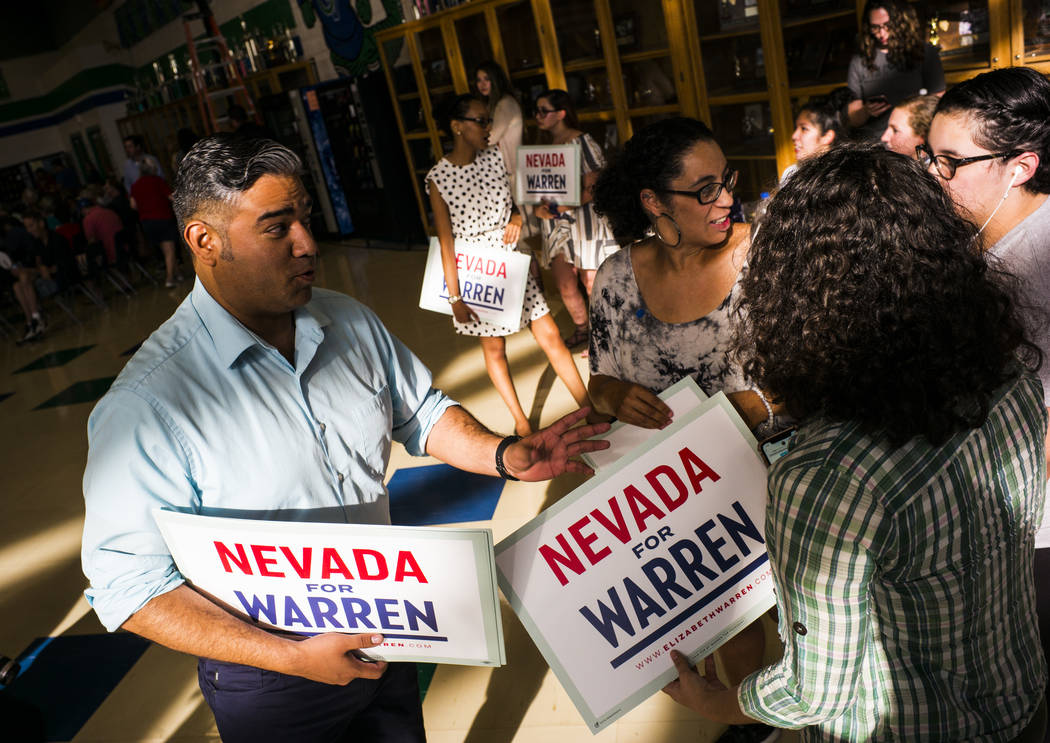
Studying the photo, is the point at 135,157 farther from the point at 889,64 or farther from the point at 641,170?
the point at 641,170

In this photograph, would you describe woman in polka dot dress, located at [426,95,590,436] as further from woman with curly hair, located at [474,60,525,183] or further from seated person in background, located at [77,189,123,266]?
seated person in background, located at [77,189,123,266]

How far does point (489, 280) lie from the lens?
364cm

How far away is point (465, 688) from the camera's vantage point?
254 centimetres

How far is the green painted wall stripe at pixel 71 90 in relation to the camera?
18.7m

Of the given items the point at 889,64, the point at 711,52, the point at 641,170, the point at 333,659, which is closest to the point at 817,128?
the point at 889,64

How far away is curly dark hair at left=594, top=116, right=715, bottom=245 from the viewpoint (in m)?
1.96

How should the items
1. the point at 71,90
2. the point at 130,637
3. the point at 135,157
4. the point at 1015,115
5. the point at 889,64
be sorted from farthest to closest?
the point at 71,90, the point at 135,157, the point at 889,64, the point at 130,637, the point at 1015,115

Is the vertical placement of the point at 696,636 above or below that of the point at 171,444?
below

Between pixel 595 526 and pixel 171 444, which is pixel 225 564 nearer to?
pixel 171 444

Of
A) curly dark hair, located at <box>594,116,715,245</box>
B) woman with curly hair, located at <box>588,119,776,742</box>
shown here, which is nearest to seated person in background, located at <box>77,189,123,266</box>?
curly dark hair, located at <box>594,116,715,245</box>

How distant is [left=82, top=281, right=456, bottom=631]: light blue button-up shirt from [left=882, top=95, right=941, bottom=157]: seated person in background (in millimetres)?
2297

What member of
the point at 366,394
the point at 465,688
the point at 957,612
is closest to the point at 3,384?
the point at 465,688

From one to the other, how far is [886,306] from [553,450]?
30.2 inches

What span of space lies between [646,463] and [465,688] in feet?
5.01
